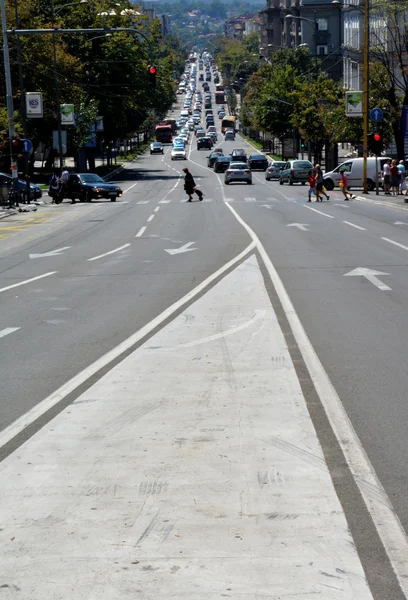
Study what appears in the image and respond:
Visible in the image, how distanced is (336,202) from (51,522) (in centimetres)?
4256

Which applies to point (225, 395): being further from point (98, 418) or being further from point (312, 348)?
point (312, 348)

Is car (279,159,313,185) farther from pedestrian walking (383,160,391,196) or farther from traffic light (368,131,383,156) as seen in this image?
traffic light (368,131,383,156)

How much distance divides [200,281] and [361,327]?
577cm

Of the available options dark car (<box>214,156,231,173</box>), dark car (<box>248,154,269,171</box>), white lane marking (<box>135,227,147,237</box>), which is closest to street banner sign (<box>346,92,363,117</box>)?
white lane marking (<box>135,227,147,237</box>)

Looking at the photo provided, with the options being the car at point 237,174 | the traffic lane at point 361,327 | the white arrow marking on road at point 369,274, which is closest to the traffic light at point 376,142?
the car at point 237,174

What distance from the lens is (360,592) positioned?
486cm

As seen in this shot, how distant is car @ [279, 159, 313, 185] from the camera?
68.1 metres

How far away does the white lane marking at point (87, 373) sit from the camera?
816 centimetres

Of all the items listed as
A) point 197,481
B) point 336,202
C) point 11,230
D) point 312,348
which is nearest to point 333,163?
point 336,202

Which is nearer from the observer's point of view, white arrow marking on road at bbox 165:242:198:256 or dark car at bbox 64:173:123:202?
white arrow marking on road at bbox 165:242:198:256

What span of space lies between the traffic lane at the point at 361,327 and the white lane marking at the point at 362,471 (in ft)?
0.24

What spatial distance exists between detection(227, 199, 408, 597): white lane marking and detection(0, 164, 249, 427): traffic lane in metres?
2.51

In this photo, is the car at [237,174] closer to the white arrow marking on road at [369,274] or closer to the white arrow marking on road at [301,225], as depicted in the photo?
the white arrow marking on road at [301,225]

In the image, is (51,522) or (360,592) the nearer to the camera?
(360,592)
